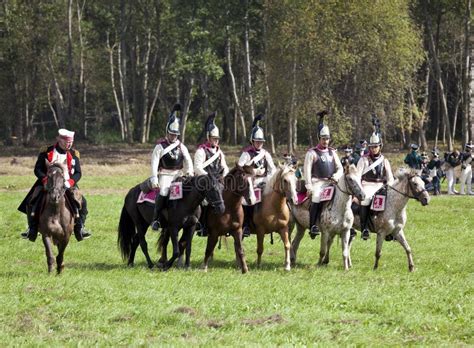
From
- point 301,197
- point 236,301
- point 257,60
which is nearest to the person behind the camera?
point 236,301

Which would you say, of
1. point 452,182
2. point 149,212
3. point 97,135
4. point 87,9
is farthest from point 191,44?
point 149,212

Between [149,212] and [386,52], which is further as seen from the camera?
[386,52]

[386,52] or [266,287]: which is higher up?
[386,52]

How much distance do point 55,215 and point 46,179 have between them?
0.74 metres

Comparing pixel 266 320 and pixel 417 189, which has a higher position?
pixel 417 189

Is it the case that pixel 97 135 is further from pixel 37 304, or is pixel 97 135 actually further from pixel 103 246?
pixel 37 304

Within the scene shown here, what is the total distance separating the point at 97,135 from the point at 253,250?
50.6 meters

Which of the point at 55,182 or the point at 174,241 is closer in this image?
the point at 55,182

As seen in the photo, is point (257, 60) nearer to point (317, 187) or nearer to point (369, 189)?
point (369, 189)

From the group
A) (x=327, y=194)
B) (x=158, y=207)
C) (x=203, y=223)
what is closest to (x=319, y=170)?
(x=327, y=194)

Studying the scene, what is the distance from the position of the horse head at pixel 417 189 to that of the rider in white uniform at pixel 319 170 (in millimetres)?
1625

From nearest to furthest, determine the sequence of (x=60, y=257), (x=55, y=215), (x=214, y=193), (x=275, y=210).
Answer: (x=55, y=215) < (x=60, y=257) < (x=214, y=193) < (x=275, y=210)

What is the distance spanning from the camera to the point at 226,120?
83.2 m

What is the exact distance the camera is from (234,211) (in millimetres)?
19375
